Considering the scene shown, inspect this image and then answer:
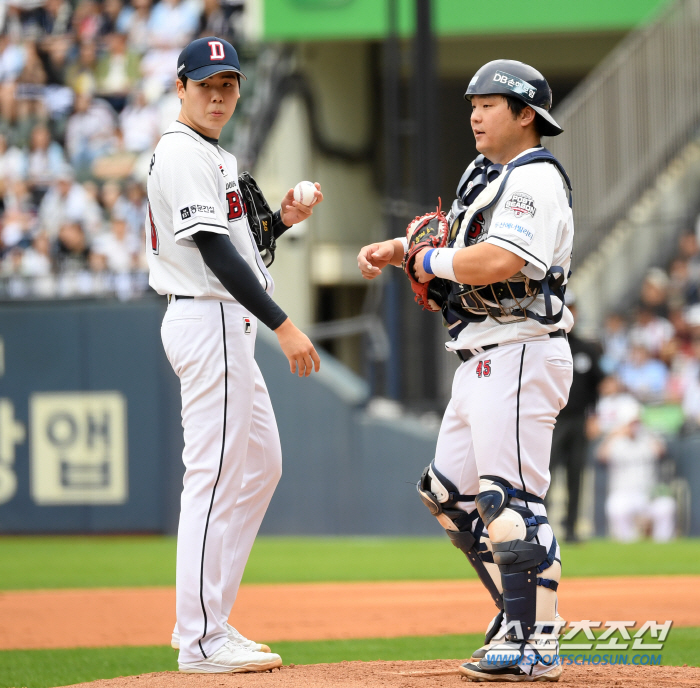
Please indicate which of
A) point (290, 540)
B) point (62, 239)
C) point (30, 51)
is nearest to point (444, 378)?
point (290, 540)

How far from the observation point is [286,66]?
16.7 m

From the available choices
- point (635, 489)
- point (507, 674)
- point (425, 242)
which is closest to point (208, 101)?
point (425, 242)

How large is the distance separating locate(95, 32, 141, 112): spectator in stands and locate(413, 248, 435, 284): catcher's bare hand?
12.9 meters

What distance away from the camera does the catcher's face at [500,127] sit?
3.95 m

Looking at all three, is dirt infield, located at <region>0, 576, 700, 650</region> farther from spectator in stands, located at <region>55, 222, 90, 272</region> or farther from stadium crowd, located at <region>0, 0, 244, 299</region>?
spectator in stands, located at <region>55, 222, 90, 272</region>

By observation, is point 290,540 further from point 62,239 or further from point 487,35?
point 487,35

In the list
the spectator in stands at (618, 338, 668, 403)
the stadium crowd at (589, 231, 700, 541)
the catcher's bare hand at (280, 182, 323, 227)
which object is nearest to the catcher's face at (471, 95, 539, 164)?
the catcher's bare hand at (280, 182, 323, 227)

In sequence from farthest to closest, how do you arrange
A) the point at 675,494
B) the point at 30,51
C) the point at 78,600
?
the point at 30,51 < the point at 675,494 < the point at 78,600

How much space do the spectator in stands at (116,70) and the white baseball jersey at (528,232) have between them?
13045mm

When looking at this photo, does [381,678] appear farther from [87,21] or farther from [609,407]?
[87,21]

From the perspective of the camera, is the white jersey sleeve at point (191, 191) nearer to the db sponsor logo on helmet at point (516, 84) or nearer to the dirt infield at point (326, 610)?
the db sponsor logo on helmet at point (516, 84)

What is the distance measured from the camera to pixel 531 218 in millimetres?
3783

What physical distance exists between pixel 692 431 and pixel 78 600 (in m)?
6.41

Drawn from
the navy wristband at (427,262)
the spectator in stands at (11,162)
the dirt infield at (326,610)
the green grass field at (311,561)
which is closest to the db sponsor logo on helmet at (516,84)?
the navy wristband at (427,262)
